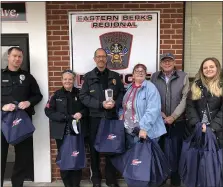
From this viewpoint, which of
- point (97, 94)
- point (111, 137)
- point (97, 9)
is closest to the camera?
point (111, 137)

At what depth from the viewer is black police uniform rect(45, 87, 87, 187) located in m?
4.26

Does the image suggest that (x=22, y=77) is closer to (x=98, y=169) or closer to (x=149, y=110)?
(x=98, y=169)

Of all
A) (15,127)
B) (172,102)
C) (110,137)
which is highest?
(172,102)

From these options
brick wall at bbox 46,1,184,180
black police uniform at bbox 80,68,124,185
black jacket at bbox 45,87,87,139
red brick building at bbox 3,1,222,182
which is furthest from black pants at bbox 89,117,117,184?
brick wall at bbox 46,1,184,180

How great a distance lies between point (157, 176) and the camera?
388 cm

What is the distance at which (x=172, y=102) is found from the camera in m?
4.23

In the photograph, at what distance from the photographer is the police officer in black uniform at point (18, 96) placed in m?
4.26

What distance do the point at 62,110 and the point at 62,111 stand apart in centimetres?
1

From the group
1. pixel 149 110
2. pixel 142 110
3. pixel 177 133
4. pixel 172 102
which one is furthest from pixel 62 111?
pixel 177 133

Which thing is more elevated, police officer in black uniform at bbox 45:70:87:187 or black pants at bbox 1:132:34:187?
police officer in black uniform at bbox 45:70:87:187

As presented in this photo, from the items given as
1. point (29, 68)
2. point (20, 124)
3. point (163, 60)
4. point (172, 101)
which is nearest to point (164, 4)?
point (163, 60)

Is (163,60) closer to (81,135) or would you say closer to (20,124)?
(81,135)

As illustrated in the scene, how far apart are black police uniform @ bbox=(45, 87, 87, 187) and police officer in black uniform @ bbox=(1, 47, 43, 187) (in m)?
0.30

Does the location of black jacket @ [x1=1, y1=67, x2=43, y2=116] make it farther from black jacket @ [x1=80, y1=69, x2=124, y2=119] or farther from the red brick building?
black jacket @ [x1=80, y1=69, x2=124, y2=119]
